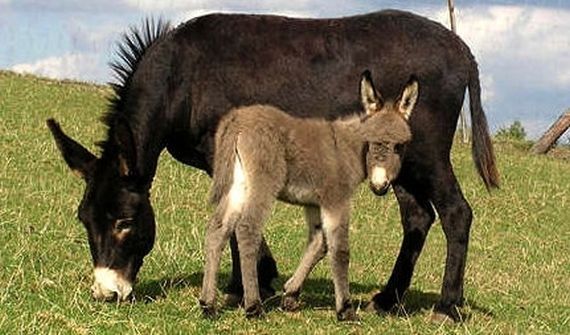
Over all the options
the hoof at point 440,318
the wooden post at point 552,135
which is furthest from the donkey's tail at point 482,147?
the wooden post at point 552,135

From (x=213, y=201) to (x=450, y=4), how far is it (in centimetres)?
2231

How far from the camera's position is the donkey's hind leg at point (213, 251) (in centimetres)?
685

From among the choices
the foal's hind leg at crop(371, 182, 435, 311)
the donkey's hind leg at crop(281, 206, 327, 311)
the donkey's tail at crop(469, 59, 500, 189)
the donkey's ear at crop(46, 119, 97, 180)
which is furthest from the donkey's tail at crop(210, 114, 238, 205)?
the donkey's tail at crop(469, 59, 500, 189)

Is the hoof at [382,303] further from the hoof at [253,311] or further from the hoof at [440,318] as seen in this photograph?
the hoof at [253,311]

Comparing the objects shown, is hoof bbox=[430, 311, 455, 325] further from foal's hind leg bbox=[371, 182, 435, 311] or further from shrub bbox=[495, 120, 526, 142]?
shrub bbox=[495, 120, 526, 142]

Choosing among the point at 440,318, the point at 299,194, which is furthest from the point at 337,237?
the point at 440,318

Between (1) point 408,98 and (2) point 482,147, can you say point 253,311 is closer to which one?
(1) point 408,98

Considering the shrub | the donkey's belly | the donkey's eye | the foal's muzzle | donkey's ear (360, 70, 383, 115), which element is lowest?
the shrub

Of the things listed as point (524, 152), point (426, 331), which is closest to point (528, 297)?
point (426, 331)

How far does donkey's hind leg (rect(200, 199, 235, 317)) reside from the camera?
685cm

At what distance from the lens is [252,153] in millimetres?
6754

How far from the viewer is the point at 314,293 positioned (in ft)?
28.3

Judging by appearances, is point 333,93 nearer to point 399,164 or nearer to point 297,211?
point 399,164

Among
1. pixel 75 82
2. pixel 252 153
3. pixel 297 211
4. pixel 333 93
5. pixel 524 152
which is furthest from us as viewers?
pixel 75 82
